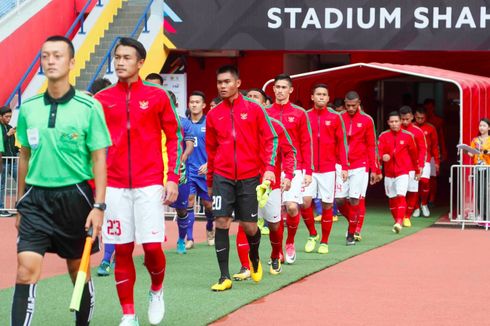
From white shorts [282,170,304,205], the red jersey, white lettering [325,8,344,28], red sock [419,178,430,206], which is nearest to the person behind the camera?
white shorts [282,170,304,205]

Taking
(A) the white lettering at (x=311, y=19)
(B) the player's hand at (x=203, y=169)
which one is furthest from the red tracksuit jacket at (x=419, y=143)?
(B) the player's hand at (x=203, y=169)

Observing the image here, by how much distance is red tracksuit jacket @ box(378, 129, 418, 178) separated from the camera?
18344 millimetres

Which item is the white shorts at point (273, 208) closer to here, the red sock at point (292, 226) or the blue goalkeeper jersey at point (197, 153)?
the red sock at point (292, 226)

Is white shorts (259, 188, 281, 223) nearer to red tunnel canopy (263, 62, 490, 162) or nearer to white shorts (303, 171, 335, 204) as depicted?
white shorts (303, 171, 335, 204)

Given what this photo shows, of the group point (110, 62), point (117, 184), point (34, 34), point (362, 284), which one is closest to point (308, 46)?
point (110, 62)

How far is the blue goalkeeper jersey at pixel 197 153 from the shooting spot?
14.8 metres

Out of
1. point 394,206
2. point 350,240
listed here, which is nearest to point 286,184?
point 350,240

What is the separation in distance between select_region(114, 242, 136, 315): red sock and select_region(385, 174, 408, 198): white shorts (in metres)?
10.3

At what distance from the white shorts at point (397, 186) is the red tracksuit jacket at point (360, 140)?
7.02ft

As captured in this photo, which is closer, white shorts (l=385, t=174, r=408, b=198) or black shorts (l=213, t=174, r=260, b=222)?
black shorts (l=213, t=174, r=260, b=222)

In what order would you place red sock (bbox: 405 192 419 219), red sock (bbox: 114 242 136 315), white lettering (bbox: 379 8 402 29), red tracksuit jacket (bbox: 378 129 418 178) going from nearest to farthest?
red sock (bbox: 114 242 136 315) → red tracksuit jacket (bbox: 378 129 418 178) → red sock (bbox: 405 192 419 219) → white lettering (bbox: 379 8 402 29)

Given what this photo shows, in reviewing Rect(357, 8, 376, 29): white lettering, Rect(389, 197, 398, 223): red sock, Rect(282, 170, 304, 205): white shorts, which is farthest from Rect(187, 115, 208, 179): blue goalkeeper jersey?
Rect(357, 8, 376, 29): white lettering

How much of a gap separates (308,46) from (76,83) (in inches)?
220

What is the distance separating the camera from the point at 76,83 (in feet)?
80.7
